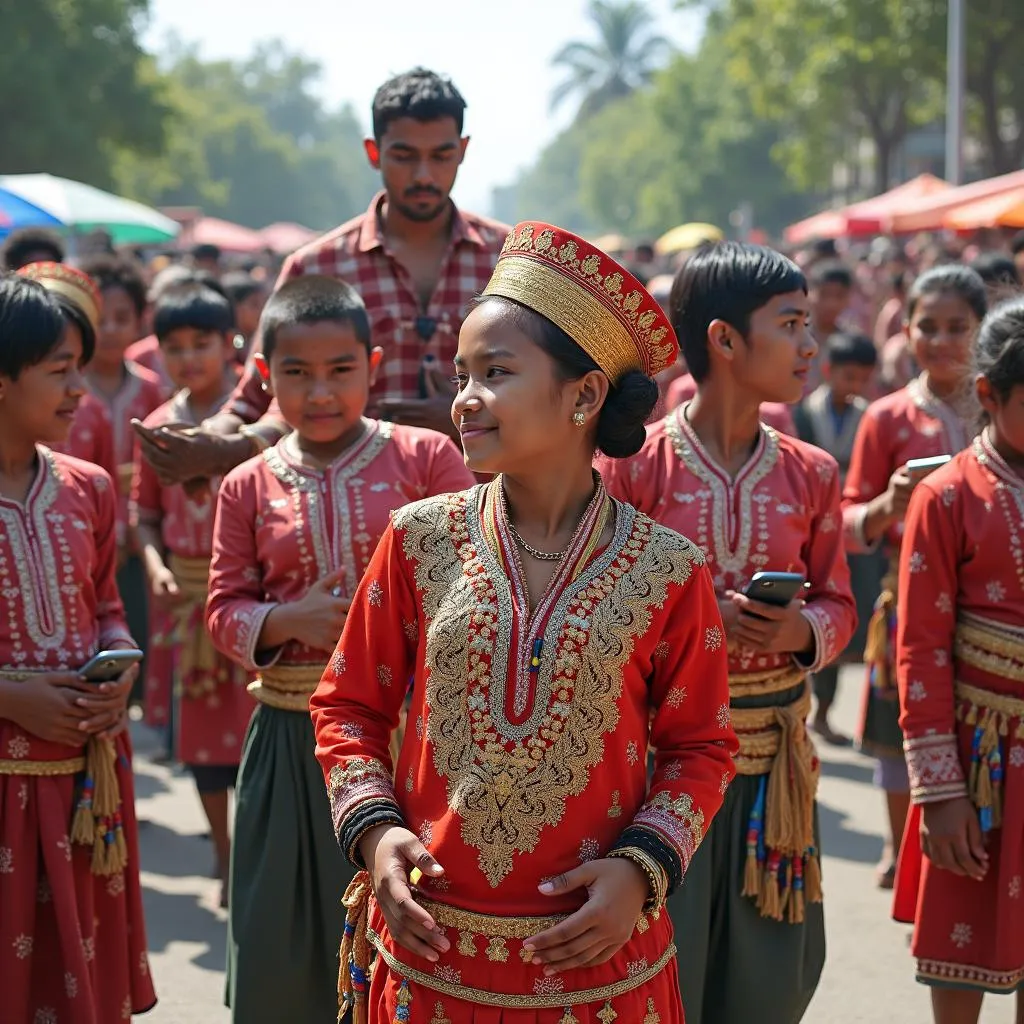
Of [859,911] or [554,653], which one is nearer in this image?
[554,653]

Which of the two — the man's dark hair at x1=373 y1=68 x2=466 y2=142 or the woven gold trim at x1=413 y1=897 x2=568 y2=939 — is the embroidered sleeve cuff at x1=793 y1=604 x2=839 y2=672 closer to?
the woven gold trim at x1=413 y1=897 x2=568 y2=939

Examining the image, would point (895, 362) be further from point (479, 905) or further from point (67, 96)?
point (67, 96)

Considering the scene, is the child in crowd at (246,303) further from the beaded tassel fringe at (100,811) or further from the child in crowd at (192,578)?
the beaded tassel fringe at (100,811)

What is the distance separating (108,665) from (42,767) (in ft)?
1.01

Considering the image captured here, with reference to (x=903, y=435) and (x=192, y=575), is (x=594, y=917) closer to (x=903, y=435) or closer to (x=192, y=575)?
(x=903, y=435)

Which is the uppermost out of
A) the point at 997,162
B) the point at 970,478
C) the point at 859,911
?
the point at 997,162

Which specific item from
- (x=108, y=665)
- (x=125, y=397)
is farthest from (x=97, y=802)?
(x=125, y=397)

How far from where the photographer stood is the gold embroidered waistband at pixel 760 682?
145 inches

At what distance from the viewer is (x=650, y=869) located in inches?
99.3

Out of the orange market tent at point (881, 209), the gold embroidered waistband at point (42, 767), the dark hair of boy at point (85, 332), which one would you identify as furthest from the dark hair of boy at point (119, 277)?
the orange market tent at point (881, 209)

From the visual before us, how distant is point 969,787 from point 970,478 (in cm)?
76

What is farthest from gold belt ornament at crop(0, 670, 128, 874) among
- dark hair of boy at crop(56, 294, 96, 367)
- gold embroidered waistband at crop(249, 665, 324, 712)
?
dark hair of boy at crop(56, 294, 96, 367)

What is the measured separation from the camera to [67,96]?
3525 cm

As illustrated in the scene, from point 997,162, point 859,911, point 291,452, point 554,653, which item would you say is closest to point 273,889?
point 291,452
